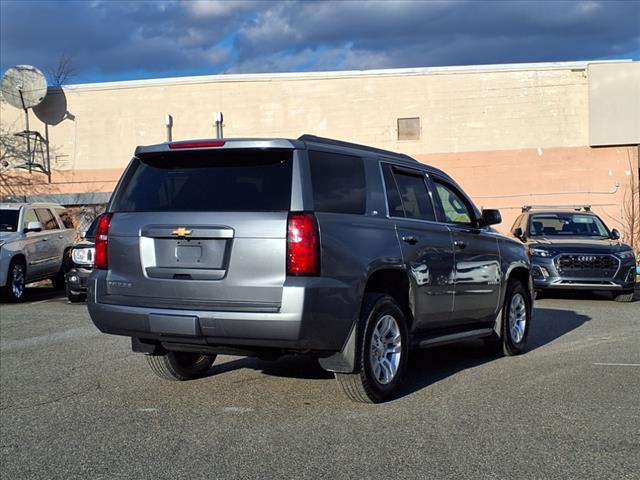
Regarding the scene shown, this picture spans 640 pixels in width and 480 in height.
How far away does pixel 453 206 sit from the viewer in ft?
26.2

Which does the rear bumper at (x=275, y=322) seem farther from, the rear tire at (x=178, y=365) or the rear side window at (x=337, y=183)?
the rear tire at (x=178, y=365)

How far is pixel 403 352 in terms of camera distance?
6551mm

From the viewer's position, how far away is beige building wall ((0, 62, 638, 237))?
24203 millimetres

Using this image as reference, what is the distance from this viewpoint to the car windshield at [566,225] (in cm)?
1548

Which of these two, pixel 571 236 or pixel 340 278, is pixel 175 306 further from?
pixel 571 236

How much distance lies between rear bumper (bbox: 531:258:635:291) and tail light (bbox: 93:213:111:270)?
942 cm

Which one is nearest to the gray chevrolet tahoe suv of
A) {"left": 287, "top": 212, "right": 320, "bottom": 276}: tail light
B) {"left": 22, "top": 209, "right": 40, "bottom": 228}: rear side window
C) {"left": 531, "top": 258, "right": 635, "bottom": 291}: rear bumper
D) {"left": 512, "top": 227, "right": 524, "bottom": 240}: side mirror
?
{"left": 287, "top": 212, "right": 320, "bottom": 276}: tail light

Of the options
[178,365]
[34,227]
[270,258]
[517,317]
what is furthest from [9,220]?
[270,258]

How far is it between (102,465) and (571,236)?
12137 mm

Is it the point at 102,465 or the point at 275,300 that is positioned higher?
the point at 275,300

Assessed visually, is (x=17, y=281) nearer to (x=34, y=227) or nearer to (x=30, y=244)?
(x=30, y=244)

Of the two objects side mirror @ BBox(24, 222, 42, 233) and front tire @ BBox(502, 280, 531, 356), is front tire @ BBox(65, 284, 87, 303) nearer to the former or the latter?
side mirror @ BBox(24, 222, 42, 233)

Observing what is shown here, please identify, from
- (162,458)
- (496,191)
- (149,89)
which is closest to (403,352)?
(162,458)

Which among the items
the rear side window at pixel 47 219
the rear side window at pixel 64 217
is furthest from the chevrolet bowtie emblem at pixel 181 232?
the rear side window at pixel 64 217
